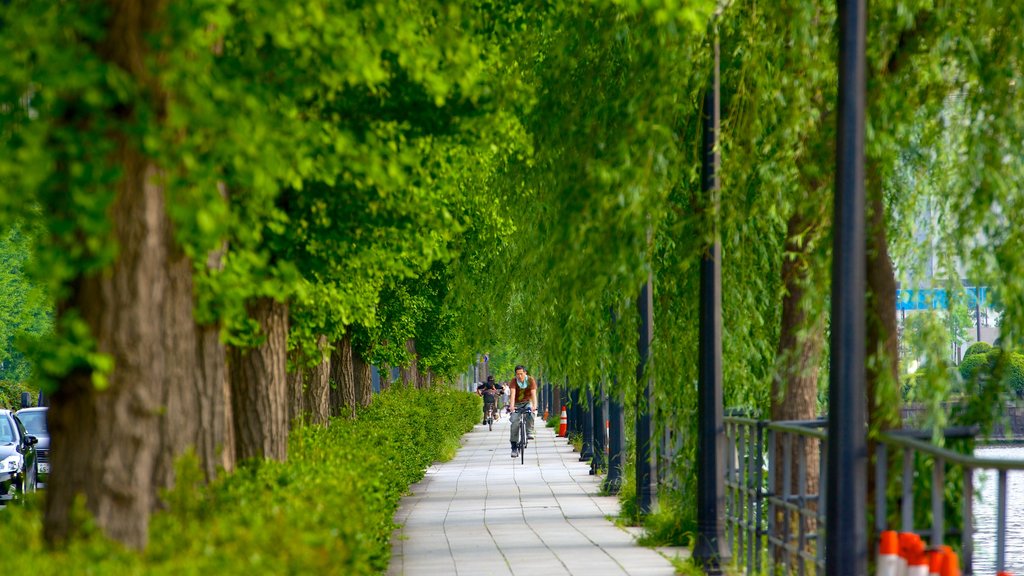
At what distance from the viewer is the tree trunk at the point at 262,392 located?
13.1 meters

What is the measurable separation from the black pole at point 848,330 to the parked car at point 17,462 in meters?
16.6

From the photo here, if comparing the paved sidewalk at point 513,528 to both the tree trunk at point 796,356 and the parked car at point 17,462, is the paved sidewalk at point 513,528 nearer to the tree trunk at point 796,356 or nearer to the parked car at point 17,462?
the tree trunk at point 796,356

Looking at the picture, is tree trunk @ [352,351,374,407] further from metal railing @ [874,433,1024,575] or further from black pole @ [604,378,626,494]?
metal railing @ [874,433,1024,575]

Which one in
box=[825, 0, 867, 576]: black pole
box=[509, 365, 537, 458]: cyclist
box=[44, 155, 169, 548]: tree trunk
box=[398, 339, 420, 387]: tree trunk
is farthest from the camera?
box=[398, 339, 420, 387]: tree trunk

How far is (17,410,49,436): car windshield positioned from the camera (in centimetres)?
3009

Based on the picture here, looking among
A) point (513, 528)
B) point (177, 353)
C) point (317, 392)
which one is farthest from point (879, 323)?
point (317, 392)

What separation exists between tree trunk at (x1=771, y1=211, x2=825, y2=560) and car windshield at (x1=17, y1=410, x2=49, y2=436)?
64.1 ft

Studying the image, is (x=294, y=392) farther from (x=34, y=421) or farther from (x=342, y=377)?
(x=34, y=421)

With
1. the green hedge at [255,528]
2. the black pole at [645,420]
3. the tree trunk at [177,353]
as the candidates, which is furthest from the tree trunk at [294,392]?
the tree trunk at [177,353]

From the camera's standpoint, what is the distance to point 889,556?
7.92 metres

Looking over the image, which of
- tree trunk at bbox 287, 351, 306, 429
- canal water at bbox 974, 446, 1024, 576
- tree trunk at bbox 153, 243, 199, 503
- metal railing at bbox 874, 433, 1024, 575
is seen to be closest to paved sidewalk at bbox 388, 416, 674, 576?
tree trunk at bbox 287, 351, 306, 429

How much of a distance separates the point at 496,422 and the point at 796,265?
62.6m

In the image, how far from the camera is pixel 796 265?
12.6 m

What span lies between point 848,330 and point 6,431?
63.0 ft
